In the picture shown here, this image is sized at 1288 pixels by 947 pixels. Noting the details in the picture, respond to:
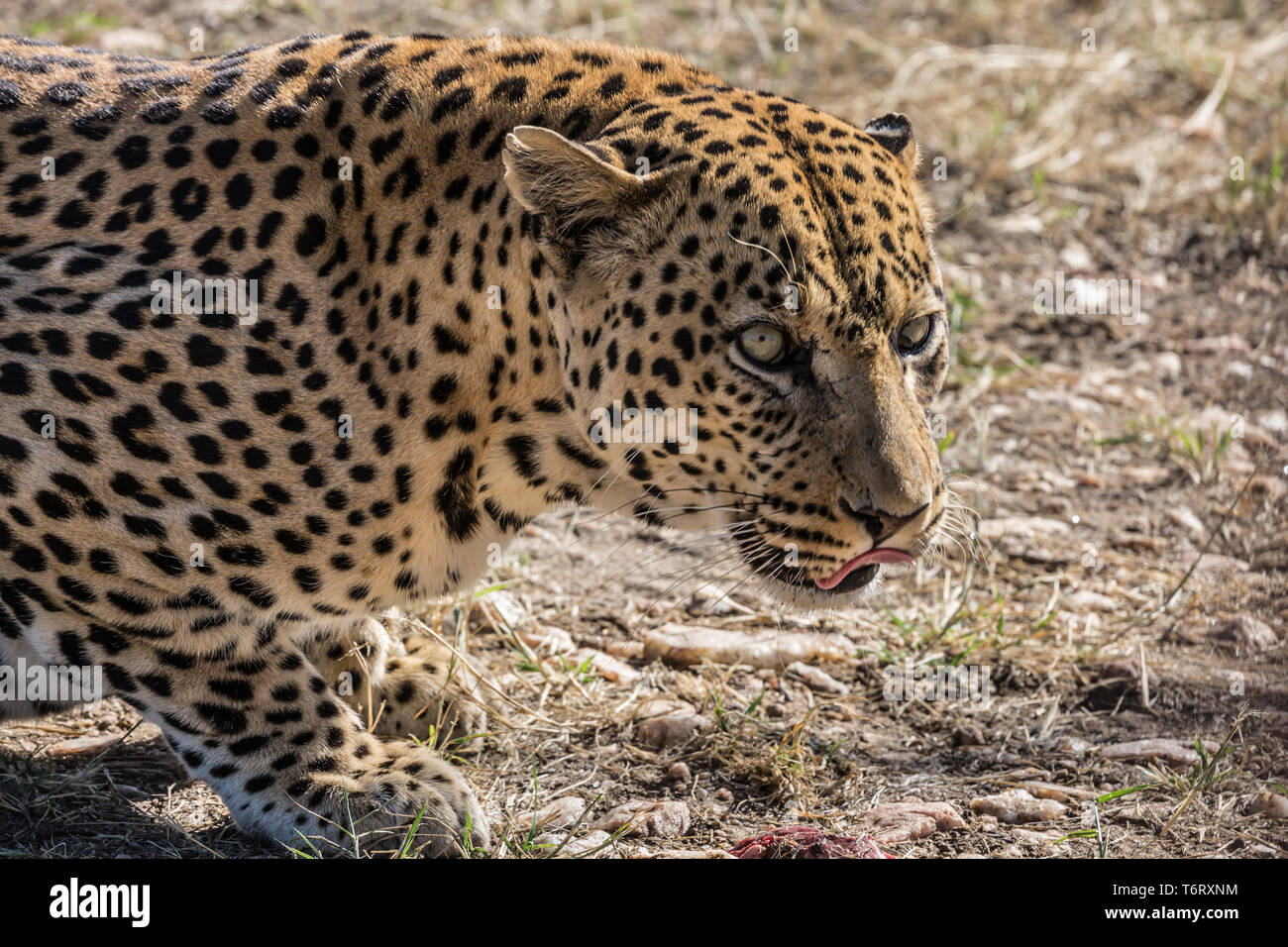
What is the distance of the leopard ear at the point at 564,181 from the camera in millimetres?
4301

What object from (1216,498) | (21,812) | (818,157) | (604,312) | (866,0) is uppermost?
(866,0)

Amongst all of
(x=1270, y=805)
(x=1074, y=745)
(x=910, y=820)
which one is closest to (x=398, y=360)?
(x=910, y=820)

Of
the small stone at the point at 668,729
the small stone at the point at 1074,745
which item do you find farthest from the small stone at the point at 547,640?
the small stone at the point at 1074,745

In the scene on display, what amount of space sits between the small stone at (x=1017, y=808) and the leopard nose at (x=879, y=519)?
41.3 inches

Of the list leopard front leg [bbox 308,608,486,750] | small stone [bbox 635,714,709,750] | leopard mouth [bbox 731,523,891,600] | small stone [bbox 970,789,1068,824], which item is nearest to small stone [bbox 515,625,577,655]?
leopard front leg [bbox 308,608,486,750]

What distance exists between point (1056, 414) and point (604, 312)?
→ 384 cm

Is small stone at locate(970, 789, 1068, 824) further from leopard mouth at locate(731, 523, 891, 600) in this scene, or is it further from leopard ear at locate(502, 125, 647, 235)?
leopard ear at locate(502, 125, 647, 235)

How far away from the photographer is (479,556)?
16.5ft

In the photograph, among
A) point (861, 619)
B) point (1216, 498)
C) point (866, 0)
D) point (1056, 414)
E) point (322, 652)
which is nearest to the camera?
point (322, 652)

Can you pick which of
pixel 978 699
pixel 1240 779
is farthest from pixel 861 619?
pixel 1240 779

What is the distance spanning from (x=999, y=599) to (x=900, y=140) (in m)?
1.95

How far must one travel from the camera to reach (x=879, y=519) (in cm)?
450
